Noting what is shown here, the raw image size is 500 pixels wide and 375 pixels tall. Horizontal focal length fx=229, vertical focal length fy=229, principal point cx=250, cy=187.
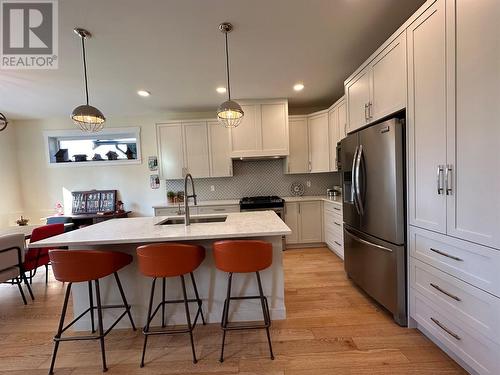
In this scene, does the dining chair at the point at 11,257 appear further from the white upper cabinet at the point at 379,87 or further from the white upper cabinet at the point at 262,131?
the white upper cabinet at the point at 379,87

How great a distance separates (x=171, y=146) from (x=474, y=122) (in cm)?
388

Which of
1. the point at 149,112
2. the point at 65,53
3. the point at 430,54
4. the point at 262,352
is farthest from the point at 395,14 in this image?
Result: the point at 149,112

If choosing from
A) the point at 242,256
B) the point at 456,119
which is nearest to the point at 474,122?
the point at 456,119

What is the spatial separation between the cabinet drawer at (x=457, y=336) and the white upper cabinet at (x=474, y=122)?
0.57 meters

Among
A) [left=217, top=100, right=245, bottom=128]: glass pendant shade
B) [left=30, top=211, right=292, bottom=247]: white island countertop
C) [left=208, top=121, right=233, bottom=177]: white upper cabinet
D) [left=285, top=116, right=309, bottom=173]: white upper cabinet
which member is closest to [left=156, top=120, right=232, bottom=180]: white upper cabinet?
[left=208, top=121, right=233, bottom=177]: white upper cabinet

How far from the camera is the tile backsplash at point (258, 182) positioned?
4.45 meters

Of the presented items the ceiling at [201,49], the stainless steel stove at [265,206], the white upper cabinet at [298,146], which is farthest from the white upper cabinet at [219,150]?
the white upper cabinet at [298,146]

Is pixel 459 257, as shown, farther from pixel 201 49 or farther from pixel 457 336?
pixel 201 49

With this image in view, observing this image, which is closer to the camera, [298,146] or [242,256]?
[242,256]

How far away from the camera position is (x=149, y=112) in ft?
14.3

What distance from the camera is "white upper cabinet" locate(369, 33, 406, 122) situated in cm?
180

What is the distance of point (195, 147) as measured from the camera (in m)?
4.08

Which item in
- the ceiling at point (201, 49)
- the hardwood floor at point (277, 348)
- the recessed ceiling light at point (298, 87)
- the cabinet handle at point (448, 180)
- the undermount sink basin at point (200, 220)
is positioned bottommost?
the hardwood floor at point (277, 348)

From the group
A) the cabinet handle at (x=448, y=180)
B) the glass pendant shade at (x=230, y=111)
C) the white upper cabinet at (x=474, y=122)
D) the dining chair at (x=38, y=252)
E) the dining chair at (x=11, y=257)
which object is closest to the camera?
the white upper cabinet at (x=474, y=122)
